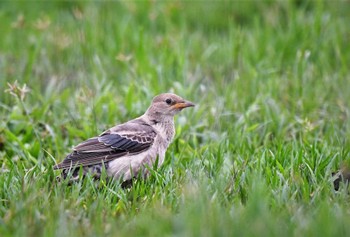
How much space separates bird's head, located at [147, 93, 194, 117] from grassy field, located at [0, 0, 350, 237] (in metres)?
0.42

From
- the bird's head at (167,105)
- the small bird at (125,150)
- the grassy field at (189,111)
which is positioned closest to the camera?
the grassy field at (189,111)

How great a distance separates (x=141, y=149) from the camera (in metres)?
5.99

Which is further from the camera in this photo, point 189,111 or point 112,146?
point 189,111

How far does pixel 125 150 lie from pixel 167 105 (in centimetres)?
71

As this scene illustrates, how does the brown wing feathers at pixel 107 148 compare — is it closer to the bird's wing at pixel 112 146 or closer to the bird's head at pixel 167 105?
the bird's wing at pixel 112 146

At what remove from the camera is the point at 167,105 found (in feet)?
21.1

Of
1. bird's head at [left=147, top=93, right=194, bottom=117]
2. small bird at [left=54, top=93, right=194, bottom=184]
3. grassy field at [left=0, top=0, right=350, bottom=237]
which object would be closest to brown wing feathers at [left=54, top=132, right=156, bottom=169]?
small bird at [left=54, top=93, right=194, bottom=184]

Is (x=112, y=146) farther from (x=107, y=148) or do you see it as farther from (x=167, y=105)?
(x=167, y=105)

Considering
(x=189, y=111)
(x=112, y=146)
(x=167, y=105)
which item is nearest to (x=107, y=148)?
(x=112, y=146)

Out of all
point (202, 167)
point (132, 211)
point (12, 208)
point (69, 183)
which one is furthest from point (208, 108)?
point (12, 208)

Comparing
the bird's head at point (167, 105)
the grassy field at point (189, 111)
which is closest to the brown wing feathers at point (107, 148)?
the grassy field at point (189, 111)

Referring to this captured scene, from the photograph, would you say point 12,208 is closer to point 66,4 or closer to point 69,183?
point 69,183

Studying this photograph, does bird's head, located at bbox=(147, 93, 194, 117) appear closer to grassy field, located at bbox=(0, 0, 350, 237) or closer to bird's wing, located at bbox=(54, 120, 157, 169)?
bird's wing, located at bbox=(54, 120, 157, 169)

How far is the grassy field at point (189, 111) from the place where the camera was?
443cm
